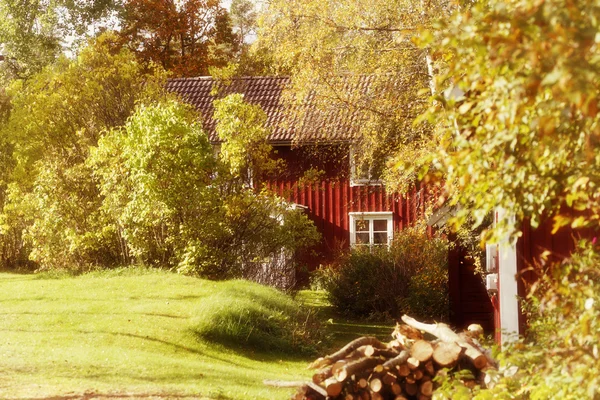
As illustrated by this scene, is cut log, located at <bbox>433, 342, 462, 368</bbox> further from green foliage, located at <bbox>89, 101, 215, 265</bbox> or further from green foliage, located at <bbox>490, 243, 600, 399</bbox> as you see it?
green foliage, located at <bbox>89, 101, 215, 265</bbox>

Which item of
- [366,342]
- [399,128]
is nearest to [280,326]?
[399,128]

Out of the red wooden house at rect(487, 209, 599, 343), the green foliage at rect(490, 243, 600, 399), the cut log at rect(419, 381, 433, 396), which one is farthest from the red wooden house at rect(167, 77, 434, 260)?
the green foliage at rect(490, 243, 600, 399)

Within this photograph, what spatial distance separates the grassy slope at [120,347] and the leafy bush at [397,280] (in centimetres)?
437

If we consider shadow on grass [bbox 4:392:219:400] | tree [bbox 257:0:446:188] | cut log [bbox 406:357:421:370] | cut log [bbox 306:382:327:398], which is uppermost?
tree [bbox 257:0:446:188]

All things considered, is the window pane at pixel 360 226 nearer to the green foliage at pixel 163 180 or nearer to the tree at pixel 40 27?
the green foliage at pixel 163 180

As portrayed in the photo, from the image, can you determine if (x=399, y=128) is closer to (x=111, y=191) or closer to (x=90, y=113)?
(x=111, y=191)

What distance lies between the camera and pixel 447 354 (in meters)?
10.6

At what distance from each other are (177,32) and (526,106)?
40.2 metres

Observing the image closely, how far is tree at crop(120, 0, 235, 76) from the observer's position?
141 feet

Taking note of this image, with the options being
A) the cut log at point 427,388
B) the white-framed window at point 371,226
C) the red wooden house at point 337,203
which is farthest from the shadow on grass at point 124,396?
the white-framed window at point 371,226

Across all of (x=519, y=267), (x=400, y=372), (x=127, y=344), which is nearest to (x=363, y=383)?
(x=400, y=372)

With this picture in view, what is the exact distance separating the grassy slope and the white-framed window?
937cm

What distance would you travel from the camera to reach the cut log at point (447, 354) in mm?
10502

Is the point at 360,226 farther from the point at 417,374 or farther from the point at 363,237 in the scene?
the point at 417,374
